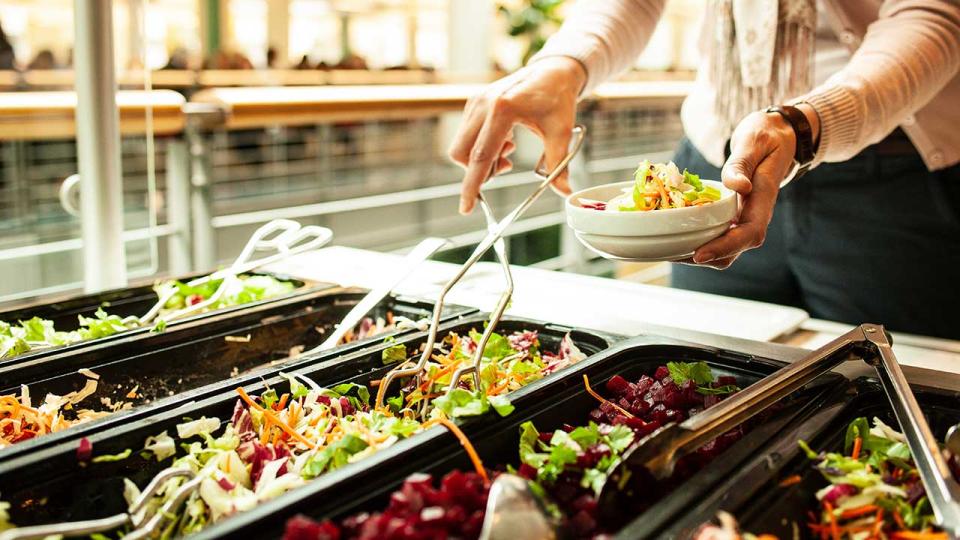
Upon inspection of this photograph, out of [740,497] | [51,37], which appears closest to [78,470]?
[740,497]

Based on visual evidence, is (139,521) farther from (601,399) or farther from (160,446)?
(601,399)

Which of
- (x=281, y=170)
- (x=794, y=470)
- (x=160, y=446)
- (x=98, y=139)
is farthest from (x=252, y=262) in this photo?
(x=281, y=170)

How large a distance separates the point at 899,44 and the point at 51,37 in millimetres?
2729

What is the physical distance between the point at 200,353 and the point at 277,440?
45 cm

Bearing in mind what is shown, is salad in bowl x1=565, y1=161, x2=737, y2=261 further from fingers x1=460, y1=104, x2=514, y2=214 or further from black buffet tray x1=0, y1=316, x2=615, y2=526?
fingers x1=460, y1=104, x2=514, y2=214

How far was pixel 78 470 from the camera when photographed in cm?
90

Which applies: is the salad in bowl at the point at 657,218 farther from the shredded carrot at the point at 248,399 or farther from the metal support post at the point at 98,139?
the metal support post at the point at 98,139

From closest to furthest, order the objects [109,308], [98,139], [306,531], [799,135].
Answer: [306,531] → [799,135] → [109,308] → [98,139]

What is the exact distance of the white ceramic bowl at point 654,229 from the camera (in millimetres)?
1102

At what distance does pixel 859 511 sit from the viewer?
0.84m

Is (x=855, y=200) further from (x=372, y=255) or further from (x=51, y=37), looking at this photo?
(x=51, y=37)

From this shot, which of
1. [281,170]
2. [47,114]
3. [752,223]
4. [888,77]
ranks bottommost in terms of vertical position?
[281,170]

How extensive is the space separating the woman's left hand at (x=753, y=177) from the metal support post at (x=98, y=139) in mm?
1170

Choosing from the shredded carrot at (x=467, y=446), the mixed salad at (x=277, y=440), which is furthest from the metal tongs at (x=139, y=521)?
the shredded carrot at (x=467, y=446)
